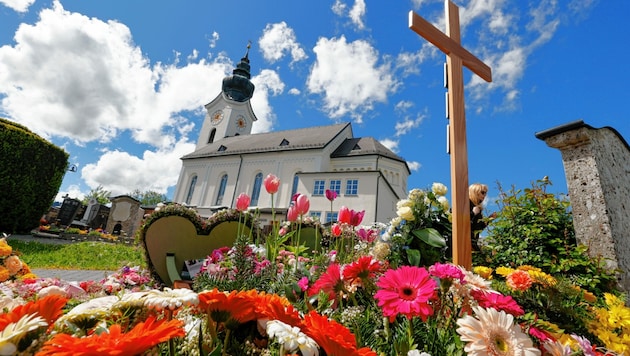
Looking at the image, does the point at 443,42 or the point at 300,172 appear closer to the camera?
the point at 443,42

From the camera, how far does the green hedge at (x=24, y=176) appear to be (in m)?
11.1

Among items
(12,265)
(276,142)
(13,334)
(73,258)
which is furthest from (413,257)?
(276,142)

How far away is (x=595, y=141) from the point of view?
10.1 ft

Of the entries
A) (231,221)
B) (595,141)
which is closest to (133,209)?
(231,221)

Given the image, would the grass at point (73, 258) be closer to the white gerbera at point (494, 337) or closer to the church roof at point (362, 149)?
the white gerbera at point (494, 337)

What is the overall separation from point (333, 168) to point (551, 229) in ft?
66.8

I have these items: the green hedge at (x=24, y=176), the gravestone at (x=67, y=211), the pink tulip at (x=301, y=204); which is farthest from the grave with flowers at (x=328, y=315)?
the gravestone at (x=67, y=211)

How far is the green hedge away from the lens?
11.1 m

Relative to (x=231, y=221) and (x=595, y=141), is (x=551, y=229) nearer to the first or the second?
(x=595, y=141)

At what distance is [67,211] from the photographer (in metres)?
19.0

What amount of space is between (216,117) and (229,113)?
210 centimetres

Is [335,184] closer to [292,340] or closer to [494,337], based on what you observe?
[494,337]

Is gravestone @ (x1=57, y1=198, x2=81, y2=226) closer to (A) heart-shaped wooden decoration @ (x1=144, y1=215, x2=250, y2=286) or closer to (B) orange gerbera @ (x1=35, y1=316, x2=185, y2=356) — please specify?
(A) heart-shaped wooden decoration @ (x1=144, y1=215, x2=250, y2=286)

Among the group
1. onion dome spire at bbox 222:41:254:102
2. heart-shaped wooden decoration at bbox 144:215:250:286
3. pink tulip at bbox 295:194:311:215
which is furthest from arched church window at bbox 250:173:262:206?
pink tulip at bbox 295:194:311:215
